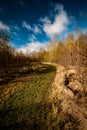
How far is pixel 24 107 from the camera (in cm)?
1430

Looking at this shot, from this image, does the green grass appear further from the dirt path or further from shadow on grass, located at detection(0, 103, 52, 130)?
the dirt path

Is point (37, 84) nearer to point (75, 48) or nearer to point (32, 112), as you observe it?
point (32, 112)

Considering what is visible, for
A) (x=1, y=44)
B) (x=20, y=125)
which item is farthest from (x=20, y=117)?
(x=1, y=44)

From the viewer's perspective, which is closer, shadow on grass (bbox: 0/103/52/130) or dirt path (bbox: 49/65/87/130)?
shadow on grass (bbox: 0/103/52/130)

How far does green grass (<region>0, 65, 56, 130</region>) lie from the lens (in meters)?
11.8

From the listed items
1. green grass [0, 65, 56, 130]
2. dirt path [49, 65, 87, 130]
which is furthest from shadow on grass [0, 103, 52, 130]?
dirt path [49, 65, 87, 130]

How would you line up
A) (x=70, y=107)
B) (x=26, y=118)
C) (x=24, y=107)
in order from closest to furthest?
(x=26, y=118)
(x=24, y=107)
(x=70, y=107)

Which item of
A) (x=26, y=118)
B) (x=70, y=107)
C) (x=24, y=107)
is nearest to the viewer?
(x=26, y=118)

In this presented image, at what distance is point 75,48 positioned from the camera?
13328 millimetres

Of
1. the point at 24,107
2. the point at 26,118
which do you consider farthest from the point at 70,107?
the point at 26,118

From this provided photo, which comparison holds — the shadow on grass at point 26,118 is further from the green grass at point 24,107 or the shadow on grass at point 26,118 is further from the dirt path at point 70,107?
the dirt path at point 70,107

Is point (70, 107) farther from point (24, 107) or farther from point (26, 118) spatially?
point (26, 118)

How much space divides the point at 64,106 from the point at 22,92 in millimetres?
5662

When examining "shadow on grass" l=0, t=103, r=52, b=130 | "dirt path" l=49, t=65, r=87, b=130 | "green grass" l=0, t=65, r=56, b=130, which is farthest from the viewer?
"dirt path" l=49, t=65, r=87, b=130
